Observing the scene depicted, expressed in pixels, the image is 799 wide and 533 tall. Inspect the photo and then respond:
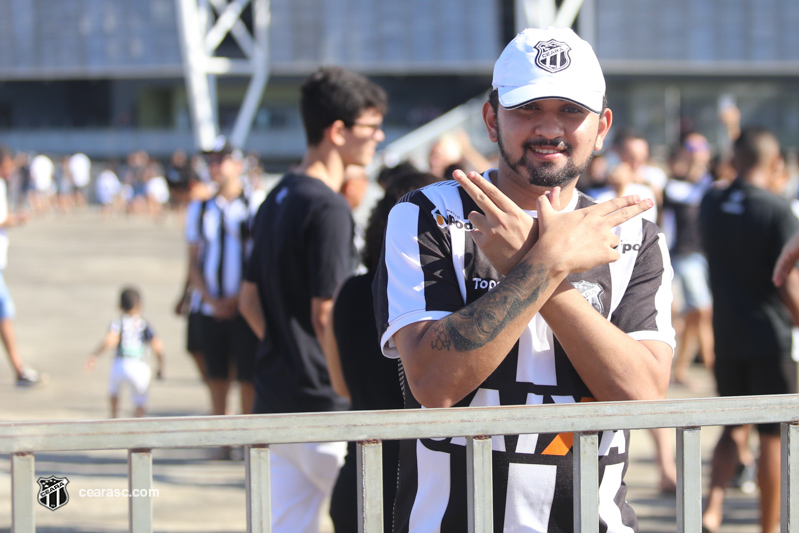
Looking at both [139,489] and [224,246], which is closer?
[139,489]

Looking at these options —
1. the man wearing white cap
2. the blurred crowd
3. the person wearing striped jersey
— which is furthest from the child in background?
the blurred crowd

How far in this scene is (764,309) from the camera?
4426 millimetres

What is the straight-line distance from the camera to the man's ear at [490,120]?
2020mm

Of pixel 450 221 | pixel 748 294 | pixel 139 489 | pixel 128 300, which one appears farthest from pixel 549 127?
pixel 128 300

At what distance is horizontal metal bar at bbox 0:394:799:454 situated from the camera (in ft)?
5.11

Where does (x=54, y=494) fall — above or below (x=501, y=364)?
below

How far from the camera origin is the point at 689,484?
68.9 inches

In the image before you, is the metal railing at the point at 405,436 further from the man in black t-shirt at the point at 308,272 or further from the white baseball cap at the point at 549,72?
the man in black t-shirt at the point at 308,272

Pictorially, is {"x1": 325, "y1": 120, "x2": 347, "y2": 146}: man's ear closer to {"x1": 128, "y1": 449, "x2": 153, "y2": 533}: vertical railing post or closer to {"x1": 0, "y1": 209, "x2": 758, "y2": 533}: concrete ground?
{"x1": 128, "y1": 449, "x2": 153, "y2": 533}: vertical railing post

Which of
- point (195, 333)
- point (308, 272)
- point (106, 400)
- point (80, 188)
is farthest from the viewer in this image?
point (80, 188)

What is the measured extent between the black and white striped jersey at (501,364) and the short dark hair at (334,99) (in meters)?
1.64

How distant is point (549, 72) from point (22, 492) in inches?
54.0

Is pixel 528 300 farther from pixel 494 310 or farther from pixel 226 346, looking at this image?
pixel 226 346

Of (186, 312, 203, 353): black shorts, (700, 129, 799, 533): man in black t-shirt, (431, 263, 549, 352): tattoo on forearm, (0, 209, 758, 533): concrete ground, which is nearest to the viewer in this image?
(431, 263, 549, 352): tattoo on forearm
